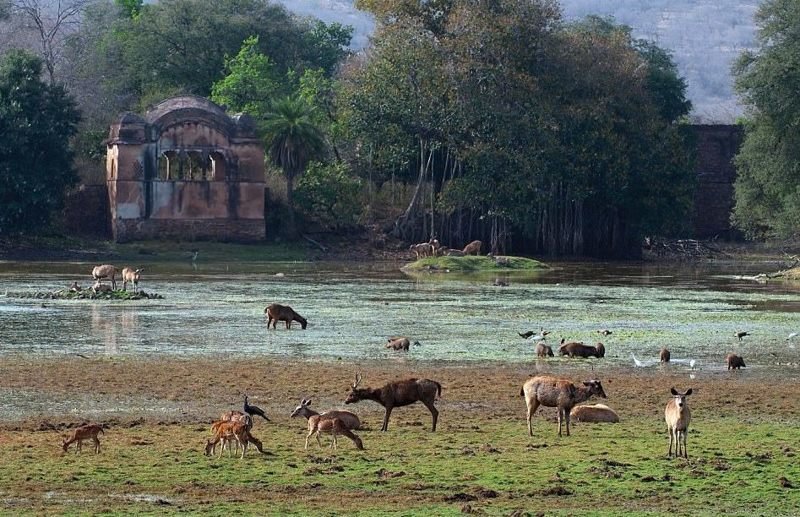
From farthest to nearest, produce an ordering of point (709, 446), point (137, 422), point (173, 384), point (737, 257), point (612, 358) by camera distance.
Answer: point (737, 257), point (612, 358), point (173, 384), point (137, 422), point (709, 446)

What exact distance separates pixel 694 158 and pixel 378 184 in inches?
619

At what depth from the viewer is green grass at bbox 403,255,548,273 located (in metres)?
55.3

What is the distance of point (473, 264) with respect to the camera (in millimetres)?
56500

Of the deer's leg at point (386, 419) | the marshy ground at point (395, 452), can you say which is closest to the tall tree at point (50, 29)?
the marshy ground at point (395, 452)

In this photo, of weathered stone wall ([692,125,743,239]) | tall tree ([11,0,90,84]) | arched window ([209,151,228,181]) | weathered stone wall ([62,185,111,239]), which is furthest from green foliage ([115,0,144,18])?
weathered stone wall ([692,125,743,239])

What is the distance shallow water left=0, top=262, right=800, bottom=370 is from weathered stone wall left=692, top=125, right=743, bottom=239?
27128 millimetres

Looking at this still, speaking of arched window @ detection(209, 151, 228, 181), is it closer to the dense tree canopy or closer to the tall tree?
the dense tree canopy

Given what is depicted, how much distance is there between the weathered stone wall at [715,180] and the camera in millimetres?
79438

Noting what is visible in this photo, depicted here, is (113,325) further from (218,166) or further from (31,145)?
(218,166)

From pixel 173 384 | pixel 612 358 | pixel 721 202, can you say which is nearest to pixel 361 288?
pixel 612 358

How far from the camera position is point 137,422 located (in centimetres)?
1834

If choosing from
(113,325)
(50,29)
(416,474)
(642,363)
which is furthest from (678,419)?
(50,29)

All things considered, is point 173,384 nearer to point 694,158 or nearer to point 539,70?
point 539,70

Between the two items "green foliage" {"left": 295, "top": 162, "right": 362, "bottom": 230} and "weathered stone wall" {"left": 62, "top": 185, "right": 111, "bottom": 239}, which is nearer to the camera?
"weathered stone wall" {"left": 62, "top": 185, "right": 111, "bottom": 239}
